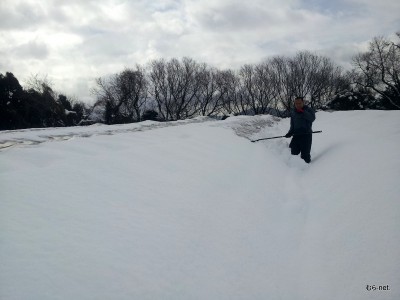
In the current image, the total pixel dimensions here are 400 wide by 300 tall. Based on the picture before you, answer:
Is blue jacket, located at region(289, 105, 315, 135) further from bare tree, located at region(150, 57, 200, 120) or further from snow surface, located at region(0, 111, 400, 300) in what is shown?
bare tree, located at region(150, 57, 200, 120)

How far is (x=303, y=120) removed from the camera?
6488 mm

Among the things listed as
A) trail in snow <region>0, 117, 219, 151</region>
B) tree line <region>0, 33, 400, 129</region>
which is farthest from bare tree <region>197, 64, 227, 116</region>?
trail in snow <region>0, 117, 219, 151</region>

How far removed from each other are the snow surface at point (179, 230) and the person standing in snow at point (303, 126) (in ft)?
6.72

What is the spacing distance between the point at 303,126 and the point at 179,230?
15.8ft

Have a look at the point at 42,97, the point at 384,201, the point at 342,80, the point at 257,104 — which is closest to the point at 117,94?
the point at 42,97

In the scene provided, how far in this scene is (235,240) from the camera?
2.74 m

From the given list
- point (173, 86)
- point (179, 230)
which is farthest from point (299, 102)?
point (173, 86)

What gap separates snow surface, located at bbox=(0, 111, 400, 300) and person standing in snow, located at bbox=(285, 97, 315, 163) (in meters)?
2.05

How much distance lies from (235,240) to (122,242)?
43.0 inches

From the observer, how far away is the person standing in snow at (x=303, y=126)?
636 centimetres

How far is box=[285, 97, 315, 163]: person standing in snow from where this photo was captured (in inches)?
250

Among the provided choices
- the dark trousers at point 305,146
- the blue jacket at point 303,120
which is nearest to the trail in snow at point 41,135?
the blue jacket at point 303,120

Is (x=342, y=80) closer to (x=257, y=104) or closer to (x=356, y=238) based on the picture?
(x=257, y=104)

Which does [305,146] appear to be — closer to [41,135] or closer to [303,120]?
[303,120]
